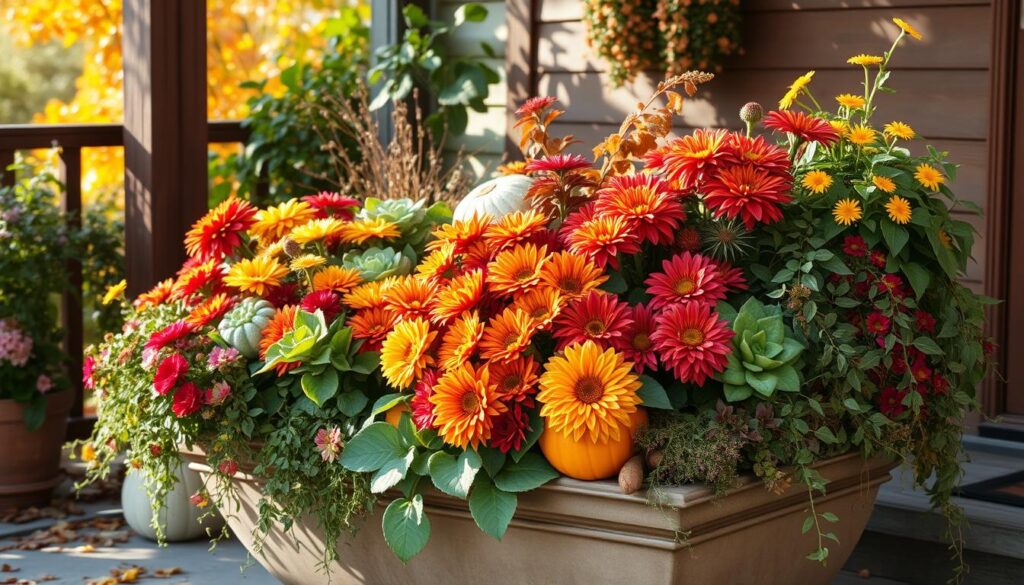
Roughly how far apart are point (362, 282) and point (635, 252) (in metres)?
0.61

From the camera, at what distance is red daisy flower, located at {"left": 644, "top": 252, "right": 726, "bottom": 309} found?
2.09m

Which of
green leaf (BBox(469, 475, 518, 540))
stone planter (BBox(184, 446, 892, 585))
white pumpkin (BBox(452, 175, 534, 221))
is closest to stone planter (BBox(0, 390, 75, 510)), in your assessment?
stone planter (BBox(184, 446, 892, 585))

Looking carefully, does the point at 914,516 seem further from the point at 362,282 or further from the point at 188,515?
the point at 188,515

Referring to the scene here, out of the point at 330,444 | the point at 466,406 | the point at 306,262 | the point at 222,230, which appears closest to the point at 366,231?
the point at 306,262

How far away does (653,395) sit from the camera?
6.65ft

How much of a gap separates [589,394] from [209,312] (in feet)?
2.92

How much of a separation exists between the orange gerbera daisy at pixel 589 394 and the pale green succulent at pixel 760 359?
16 cm

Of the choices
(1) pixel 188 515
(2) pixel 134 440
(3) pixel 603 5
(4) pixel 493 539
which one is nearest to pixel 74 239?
(1) pixel 188 515

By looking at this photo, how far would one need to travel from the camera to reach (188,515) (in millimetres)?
3295

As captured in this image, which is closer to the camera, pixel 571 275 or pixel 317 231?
Result: pixel 571 275

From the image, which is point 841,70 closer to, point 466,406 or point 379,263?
point 379,263

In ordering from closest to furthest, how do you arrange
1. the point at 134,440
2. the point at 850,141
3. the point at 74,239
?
the point at 850,141
the point at 134,440
the point at 74,239

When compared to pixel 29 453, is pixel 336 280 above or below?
above

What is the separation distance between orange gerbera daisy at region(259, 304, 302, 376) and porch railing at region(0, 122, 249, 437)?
1645mm
